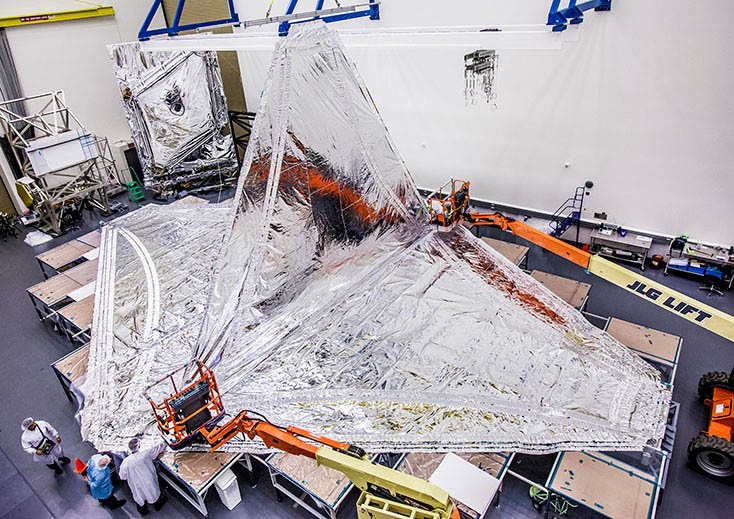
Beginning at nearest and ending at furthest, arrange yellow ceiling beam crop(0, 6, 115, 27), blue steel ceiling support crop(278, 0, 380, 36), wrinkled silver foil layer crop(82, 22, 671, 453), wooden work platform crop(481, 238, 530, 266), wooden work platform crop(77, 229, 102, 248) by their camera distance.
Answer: wrinkled silver foil layer crop(82, 22, 671, 453) < wooden work platform crop(481, 238, 530, 266) < blue steel ceiling support crop(278, 0, 380, 36) < wooden work platform crop(77, 229, 102, 248) < yellow ceiling beam crop(0, 6, 115, 27)

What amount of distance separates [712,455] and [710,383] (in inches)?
36.6

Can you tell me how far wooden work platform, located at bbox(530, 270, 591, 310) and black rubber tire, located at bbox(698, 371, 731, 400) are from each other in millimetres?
1605

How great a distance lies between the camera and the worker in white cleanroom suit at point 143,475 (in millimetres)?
4879

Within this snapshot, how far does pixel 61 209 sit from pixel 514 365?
10701 millimetres

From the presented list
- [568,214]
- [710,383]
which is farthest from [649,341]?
[568,214]

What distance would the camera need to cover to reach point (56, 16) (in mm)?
11219

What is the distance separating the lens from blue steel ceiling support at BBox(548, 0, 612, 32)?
618 cm

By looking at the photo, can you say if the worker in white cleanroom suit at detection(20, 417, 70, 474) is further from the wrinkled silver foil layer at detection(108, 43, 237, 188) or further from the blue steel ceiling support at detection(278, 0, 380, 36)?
the wrinkled silver foil layer at detection(108, 43, 237, 188)

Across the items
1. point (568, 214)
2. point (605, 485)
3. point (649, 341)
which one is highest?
point (568, 214)

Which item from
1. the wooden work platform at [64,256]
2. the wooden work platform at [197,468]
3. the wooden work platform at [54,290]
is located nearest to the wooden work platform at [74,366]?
the wooden work platform at [54,290]

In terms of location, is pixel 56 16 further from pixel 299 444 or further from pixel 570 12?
pixel 299 444

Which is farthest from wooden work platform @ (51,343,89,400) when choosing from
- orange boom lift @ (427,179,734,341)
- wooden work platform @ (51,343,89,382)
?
orange boom lift @ (427,179,734,341)

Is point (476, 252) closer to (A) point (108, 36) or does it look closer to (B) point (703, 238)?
(B) point (703, 238)

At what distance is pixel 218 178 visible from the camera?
40.6ft
